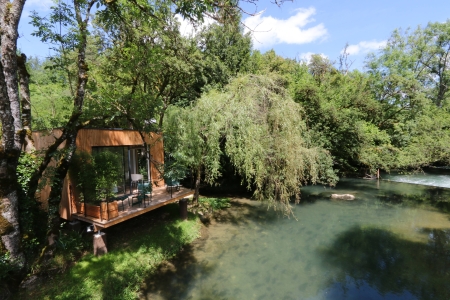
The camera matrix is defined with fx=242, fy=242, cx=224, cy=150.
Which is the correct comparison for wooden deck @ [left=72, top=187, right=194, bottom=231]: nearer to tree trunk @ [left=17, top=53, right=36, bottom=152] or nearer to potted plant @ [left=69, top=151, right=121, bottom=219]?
potted plant @ [left=69, top=151, right=121, bottom=219]

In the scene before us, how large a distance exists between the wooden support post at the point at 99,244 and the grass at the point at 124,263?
167 millimetres

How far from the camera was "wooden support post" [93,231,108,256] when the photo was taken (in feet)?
24.4

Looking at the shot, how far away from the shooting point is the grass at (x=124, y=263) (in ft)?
20.0

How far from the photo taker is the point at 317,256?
909cm

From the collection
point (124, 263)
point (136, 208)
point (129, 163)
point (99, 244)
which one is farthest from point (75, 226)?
point (129, 163)

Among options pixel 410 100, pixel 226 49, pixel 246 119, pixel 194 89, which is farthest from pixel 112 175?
pixel 410 100

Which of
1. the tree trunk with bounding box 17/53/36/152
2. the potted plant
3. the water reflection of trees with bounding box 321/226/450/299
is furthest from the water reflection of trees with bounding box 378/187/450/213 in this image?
the tree trunk with bounding box 17/53/36/152

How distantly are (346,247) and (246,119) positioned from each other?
666 cm

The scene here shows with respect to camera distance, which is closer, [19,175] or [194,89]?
[19,175]

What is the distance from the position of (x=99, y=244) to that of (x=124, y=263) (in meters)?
0.98

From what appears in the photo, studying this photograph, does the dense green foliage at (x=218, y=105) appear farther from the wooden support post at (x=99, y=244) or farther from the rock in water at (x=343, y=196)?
the rock in water at (x=343, y=196)

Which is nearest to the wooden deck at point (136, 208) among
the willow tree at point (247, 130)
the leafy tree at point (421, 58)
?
the willow tree at point (247, 130)

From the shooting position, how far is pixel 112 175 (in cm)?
783

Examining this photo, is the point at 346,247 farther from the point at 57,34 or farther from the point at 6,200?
the point at 57,34
